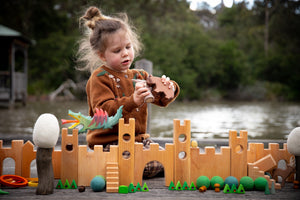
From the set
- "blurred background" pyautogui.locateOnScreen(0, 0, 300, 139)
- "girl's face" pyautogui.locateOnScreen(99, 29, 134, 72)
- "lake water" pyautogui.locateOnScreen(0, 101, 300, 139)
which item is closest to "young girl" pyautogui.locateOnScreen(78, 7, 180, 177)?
"girl's face" pyautogui.locateOnScreen(99, 29, 134, 72)

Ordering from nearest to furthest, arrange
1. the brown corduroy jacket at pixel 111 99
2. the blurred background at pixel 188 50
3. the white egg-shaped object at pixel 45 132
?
the white egg-shaped object at pixel 45 132, the brown corduroy jacket at pixel 111 99, the blurred background at pixel 188 50

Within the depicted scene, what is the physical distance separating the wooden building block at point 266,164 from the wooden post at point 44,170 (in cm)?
124

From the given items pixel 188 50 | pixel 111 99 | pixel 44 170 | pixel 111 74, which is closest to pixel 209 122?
pixel 111 74

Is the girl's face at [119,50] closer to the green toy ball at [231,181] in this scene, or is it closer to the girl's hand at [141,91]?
the girl's hand at [141,91]

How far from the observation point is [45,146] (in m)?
1.82

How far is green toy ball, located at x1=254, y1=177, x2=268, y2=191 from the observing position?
1.92 meters

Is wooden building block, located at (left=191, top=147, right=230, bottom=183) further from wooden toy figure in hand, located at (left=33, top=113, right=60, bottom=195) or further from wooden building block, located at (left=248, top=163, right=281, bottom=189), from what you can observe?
wooden toy figure in hand, located at (left=33, top=113, right=60, bottom=195)

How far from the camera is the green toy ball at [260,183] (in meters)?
1.92

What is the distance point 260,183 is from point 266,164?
204 millimetres

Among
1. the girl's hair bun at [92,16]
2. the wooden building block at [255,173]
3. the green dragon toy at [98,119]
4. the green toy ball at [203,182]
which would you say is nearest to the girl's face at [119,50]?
the girl's hair bun at [92,16]

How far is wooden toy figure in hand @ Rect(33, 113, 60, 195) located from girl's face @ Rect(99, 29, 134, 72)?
748 millimetres

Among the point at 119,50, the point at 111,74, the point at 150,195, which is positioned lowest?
the point at 150,195

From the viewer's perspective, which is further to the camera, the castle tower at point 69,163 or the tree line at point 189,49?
the tree line at point 189,49

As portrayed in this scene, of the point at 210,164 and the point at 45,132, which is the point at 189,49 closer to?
the point at 210,164
